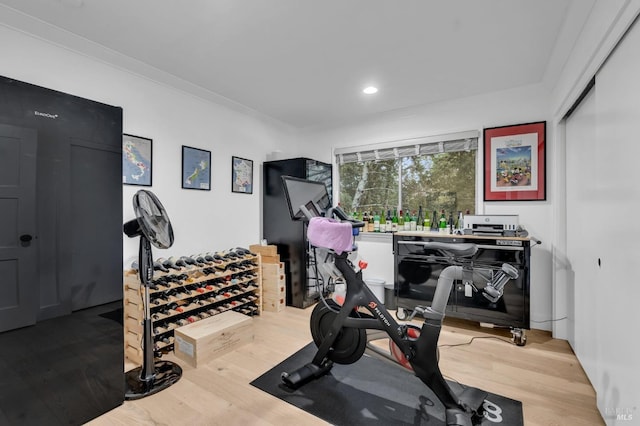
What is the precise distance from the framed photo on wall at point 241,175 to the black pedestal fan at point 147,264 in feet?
4.96

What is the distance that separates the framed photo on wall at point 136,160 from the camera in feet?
8.61

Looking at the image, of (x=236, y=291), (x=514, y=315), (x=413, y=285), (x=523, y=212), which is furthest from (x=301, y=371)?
Answer: (x=523, y=212)

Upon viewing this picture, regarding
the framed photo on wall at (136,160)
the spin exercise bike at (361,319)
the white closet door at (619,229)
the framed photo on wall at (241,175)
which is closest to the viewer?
the white closet door at (619,229)

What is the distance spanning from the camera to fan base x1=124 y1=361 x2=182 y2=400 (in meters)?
2.02

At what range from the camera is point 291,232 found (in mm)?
3863

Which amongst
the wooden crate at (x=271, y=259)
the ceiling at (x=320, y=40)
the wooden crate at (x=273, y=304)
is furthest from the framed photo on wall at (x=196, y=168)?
the wooden crate at (x=273, y=304)

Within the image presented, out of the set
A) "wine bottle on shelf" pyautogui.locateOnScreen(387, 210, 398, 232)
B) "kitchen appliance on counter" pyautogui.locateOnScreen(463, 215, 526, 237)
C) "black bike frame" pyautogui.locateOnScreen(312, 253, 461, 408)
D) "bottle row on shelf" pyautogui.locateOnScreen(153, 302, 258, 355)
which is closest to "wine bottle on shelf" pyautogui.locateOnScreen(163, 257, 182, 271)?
"bottle row on shelf" pyautogui.locateOnScreen(153, 302, 258, 355)

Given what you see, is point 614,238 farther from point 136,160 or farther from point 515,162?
point 136,160

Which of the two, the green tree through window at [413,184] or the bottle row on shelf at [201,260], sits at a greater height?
the green tree through window at [413,184]

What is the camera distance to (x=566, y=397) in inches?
77.8

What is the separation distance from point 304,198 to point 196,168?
1663 millimetres

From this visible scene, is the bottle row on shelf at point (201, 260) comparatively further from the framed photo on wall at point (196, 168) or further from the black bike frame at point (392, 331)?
the black bike frame at point (392, 331)

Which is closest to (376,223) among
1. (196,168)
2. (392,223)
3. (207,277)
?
(392,223)

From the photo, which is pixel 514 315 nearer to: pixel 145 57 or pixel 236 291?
pixel 236 291
